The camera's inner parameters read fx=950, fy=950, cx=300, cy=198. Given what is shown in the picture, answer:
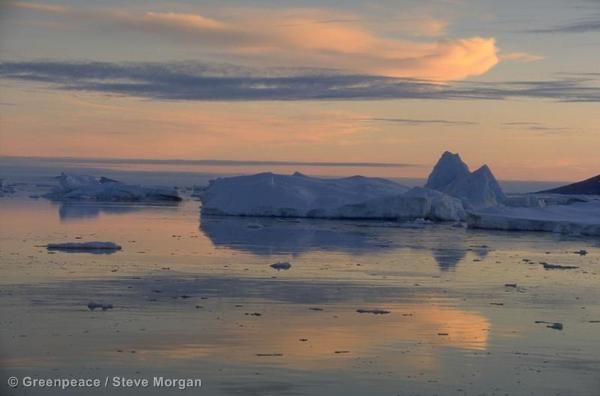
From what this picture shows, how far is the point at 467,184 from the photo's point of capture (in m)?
30.2

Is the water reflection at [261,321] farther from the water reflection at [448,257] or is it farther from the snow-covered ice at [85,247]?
the snow-covered ice at [85,247]

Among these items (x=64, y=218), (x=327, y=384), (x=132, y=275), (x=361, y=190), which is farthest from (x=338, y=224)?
(x=327, y=384)

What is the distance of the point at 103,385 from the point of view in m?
5.73

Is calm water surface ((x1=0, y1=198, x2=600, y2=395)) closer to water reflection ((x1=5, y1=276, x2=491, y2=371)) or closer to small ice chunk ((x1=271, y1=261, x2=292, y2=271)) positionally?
water reflection ((x1=5, y1=276, x2=491, y2=371))

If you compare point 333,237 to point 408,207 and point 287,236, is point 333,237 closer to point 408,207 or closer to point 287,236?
point 287,236

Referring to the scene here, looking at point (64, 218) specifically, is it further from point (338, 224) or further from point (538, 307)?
point (538, 307)

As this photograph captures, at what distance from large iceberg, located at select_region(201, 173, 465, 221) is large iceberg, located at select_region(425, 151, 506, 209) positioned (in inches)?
109

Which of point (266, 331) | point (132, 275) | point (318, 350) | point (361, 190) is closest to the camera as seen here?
point (318, 350)

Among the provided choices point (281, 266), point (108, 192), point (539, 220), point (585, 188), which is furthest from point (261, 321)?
point (585, 188)

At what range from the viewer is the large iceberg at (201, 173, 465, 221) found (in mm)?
25766

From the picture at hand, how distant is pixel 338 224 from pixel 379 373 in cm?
1741

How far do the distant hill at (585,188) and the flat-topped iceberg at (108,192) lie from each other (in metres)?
26.4

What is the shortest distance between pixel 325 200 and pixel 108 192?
1286 cm

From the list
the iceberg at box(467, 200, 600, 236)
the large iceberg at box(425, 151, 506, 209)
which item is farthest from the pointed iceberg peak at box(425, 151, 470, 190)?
the iceberg at box(467, 200, 600, 236)
